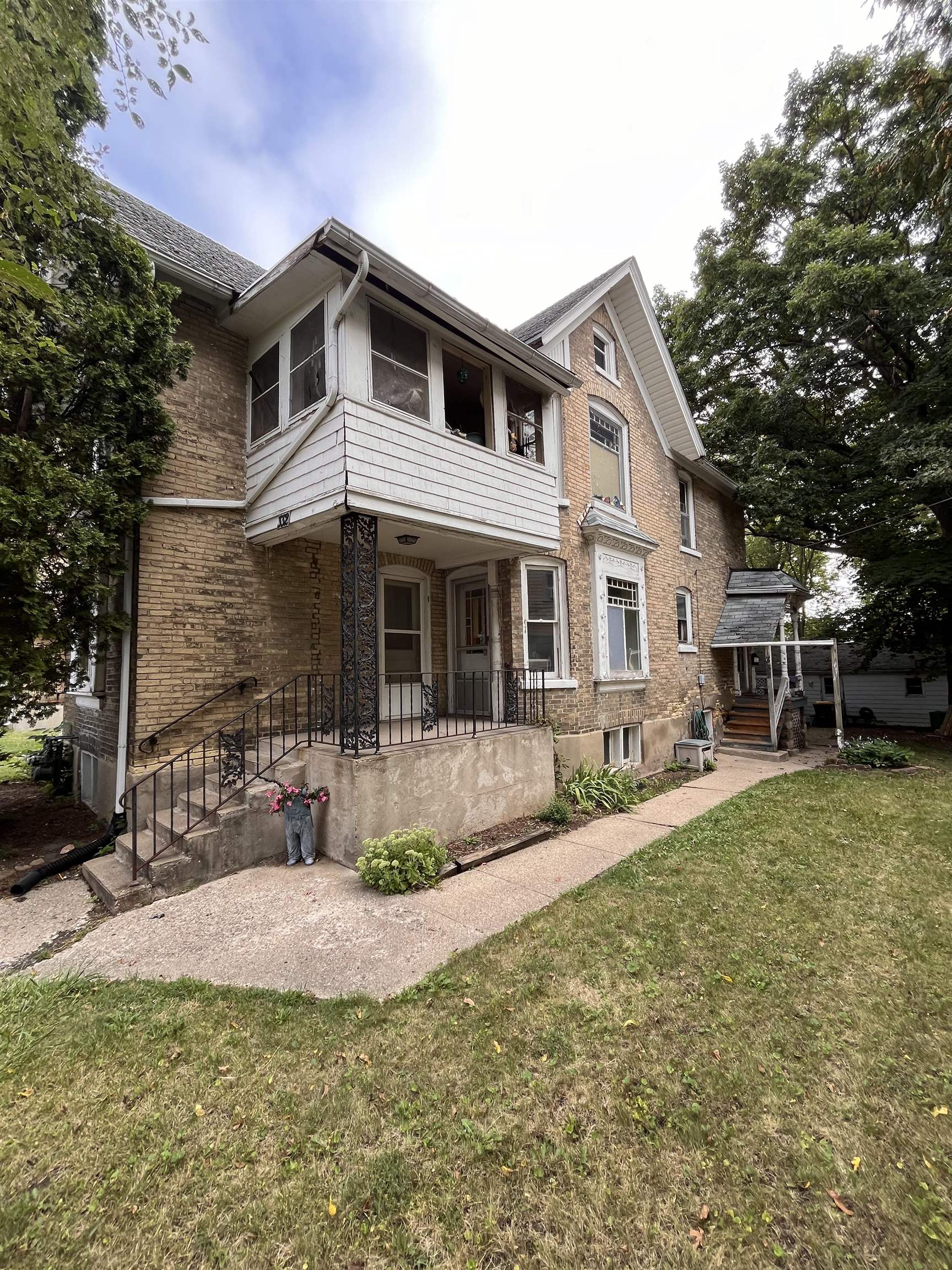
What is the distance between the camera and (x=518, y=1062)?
2.96m

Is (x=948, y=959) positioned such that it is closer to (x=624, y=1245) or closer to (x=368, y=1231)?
(x=624, y=1245)

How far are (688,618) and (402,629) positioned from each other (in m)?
8.09

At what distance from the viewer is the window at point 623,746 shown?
10.2 m

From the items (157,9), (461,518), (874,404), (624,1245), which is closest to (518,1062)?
(624,1245)

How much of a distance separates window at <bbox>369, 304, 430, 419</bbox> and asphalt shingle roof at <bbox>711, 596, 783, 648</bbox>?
10.7 meters

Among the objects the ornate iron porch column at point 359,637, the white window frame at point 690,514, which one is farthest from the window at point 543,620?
the white window frame at point 690,514

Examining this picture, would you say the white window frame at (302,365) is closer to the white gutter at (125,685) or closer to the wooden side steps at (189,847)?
the white gutter at (125,685)

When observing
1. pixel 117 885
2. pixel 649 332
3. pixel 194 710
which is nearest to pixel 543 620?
pixel 194 710

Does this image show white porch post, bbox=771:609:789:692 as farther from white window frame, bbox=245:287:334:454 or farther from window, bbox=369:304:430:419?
white window frame, bbox=245:287:334:454

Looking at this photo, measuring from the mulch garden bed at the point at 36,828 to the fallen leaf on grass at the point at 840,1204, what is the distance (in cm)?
712

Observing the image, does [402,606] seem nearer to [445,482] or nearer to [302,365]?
[445,482]

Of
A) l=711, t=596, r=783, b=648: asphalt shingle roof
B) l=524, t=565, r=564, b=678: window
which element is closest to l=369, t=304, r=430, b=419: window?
l=524, t=565, r=564, b=678: window

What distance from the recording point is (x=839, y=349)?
14516 millimetres

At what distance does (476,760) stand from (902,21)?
1031cm
